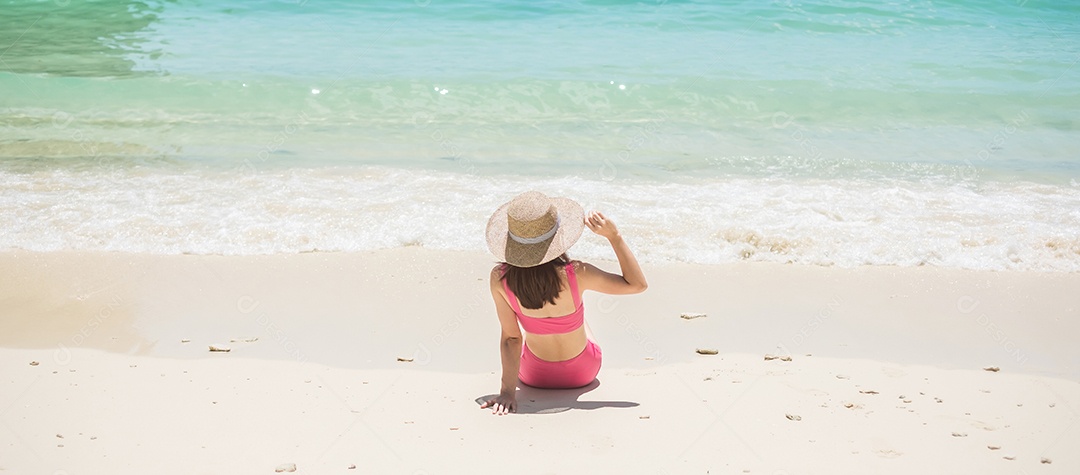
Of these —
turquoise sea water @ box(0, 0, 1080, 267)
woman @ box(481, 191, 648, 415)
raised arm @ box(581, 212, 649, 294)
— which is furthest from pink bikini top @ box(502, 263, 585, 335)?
turquoise sea water @ box(0, 0, 1080, 267)

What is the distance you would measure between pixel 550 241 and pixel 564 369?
0.70m

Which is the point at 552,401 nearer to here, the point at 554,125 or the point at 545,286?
the point at 545,286

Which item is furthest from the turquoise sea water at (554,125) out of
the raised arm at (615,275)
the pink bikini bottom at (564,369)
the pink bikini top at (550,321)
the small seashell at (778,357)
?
the raised arm at (615,275)

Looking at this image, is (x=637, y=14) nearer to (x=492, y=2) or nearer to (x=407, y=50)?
(x=492, y=2)

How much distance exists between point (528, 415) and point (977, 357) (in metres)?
2.26

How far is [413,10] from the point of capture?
13844 mm

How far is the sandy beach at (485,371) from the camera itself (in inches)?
126

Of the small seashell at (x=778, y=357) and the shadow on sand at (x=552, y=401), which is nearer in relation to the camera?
the shadow on sand at (x=552, y=401)

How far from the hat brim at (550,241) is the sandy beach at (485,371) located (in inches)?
25.5

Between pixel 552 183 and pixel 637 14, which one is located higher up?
pixel 637 14

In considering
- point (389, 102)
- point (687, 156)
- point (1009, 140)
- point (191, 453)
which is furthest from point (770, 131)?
point (191, 453)

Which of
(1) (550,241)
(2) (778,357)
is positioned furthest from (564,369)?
(2) (778,357)

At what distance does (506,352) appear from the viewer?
3660 mm

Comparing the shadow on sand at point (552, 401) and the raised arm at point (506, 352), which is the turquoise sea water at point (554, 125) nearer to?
the shadow on sand at point (552, 401)
